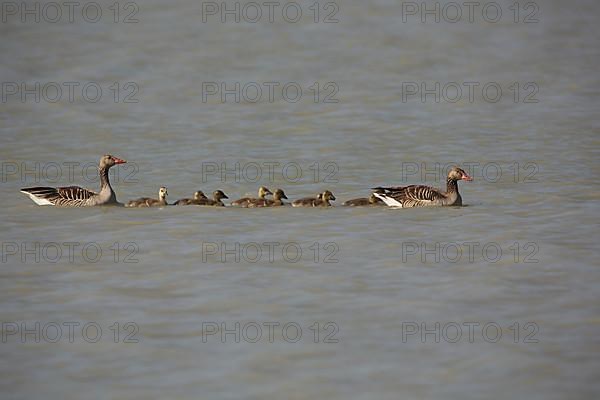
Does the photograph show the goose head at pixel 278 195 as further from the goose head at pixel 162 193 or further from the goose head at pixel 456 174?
the goose head at pixel 456 174

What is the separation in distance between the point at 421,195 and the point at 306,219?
2.31 metres

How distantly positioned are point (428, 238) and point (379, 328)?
4600mm

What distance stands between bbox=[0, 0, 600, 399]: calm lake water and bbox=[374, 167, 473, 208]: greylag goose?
0.23 m

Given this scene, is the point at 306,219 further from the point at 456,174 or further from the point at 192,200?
the point at 456,174

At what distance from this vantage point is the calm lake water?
1152 centimetres

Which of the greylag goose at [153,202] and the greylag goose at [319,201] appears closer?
the greylag goose at [319,201]

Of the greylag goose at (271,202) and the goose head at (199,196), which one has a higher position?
the goose head at (199,196)

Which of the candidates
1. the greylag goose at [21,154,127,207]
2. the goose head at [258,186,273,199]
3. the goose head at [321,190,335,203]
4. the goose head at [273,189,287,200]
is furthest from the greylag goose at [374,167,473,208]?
the greylag goose at [21,154,127,207]

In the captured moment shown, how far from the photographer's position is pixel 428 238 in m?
16.9

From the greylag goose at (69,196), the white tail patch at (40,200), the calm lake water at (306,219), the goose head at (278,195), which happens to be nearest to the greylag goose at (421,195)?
the calm lake water at (306,219)

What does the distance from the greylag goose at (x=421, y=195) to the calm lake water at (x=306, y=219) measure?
0.77 feet

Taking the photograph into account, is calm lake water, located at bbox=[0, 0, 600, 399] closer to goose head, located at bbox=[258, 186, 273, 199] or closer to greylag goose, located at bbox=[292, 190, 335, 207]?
greylag goose, located at bbox=[292, 190, 335, 207]

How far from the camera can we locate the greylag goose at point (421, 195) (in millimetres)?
19328

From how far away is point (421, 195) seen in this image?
19594mm
